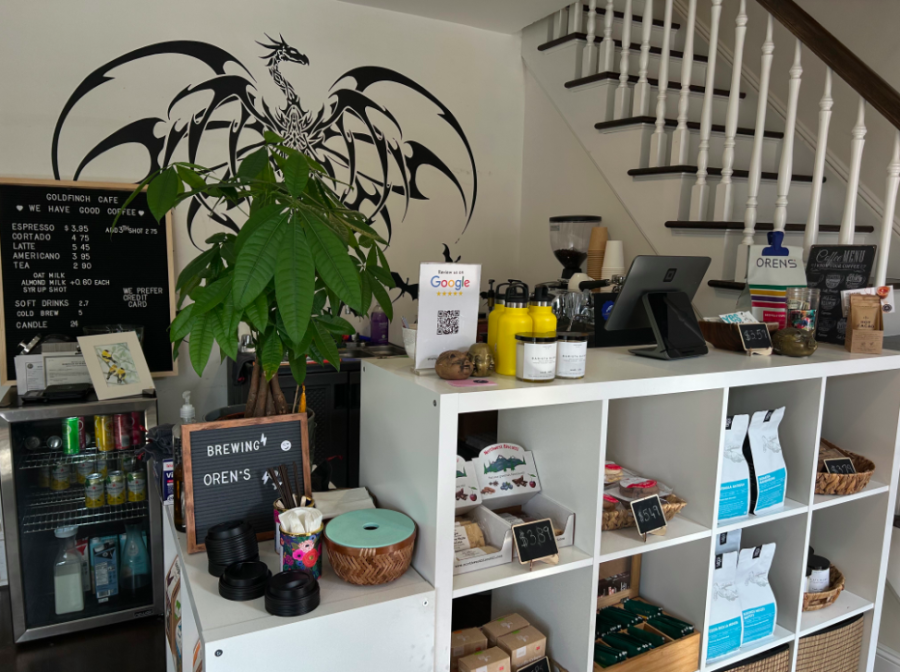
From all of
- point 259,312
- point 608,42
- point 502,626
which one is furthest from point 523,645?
point 608,42

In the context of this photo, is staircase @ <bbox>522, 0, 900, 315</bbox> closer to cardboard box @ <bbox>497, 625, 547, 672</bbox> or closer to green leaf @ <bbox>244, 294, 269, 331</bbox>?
cardboard box @ <bbox>497, 625, 547, 672</bbox>

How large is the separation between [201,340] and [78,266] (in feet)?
6.79

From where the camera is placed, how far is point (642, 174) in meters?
3.01

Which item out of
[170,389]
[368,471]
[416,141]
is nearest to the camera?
[368,471]

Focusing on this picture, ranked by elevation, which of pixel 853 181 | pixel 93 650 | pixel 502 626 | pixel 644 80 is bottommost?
pixel 93 650

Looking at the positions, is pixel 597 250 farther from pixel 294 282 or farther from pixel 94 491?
pixel 94 491

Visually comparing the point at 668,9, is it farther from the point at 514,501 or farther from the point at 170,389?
the point at 170,389

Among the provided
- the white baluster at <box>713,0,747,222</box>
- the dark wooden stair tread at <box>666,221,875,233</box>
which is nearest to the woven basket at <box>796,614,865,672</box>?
the dark wooden stair tread at <box>666,221,875,233</box>

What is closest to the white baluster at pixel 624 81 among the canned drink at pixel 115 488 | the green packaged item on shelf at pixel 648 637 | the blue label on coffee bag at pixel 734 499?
the blue label on coffee bag at pixel 734 499

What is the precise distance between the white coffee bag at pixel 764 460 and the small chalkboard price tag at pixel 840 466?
0.24 metres

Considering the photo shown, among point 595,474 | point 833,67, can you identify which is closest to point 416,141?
point 833,67

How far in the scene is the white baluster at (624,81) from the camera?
3.14m

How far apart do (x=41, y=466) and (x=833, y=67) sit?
3386 mm

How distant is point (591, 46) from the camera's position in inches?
135
